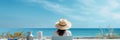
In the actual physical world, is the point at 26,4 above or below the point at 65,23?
above

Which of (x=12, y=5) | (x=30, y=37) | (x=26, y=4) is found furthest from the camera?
(x=26, y=4)

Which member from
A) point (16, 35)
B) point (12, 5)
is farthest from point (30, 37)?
point (12, 5)

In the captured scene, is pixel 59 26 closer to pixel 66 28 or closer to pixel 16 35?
pixel 66 28

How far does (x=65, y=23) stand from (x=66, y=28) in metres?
0.08

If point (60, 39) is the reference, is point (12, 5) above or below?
above

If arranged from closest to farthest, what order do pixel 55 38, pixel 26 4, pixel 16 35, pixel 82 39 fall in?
pixel 55 38 → pixel 16 35 → pixel 82 39 → pixel 26 4

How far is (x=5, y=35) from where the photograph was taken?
873 cm

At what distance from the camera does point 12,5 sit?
29.5m

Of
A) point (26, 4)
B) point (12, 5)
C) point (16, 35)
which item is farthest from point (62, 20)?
point (26, 4)

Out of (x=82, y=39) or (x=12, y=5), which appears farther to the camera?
(x=12, y=5)

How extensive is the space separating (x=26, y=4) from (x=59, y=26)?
1168 inches

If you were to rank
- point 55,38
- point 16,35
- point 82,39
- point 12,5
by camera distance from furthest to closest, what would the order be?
point 12,5 → point 82,39 → point 16,35 → point 55,38

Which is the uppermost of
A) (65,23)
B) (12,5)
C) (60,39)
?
(12,5)

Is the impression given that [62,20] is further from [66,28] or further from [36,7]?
[36,7]
